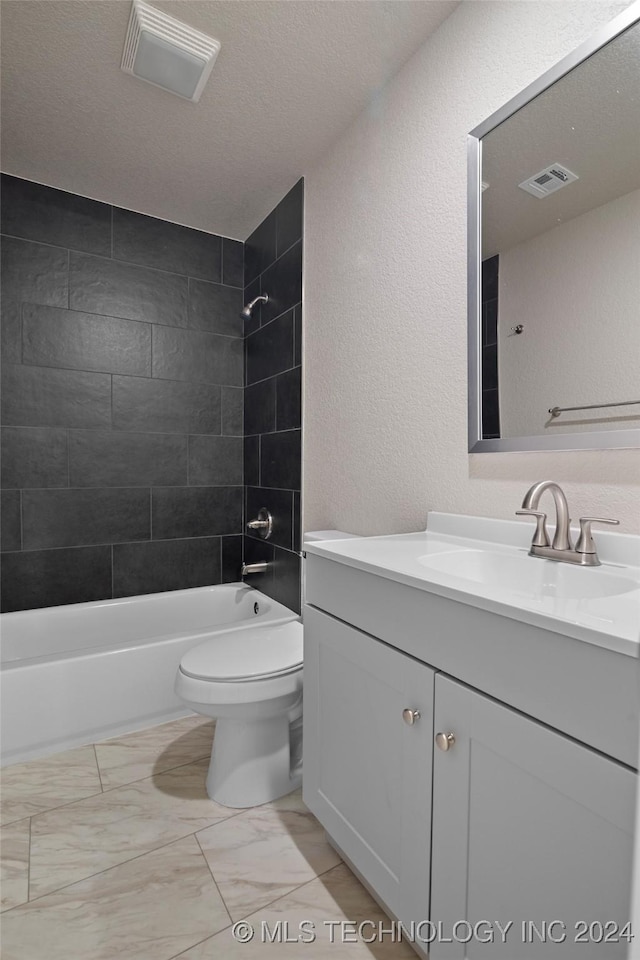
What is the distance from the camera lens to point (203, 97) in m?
1.82

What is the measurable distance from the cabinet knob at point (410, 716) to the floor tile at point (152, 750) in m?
1.19

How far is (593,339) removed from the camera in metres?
1.12

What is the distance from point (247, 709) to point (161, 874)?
431 mm

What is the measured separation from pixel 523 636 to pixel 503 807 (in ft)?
0.90

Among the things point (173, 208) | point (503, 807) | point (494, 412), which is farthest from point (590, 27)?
point (173, 208)

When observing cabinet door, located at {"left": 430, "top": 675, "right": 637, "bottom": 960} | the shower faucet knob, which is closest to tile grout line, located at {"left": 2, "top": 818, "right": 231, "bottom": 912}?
cabinet door, located at {"left": 430, "top": 675, "right": 637, "bottom": 960}

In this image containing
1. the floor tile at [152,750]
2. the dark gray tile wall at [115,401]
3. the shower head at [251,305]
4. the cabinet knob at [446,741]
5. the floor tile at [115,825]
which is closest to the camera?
the cabinet knob at [446,741]

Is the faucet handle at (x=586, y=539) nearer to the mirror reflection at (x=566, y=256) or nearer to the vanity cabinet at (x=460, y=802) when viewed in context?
the mirror reflection at (x=566, y=256)

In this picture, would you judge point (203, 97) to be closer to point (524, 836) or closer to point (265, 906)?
point (524, 836)

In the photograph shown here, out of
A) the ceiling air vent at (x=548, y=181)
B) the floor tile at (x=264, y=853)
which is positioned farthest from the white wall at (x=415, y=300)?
the floor tile at (x=264, y=853)

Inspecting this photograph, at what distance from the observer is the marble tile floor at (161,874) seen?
1105 millimetres

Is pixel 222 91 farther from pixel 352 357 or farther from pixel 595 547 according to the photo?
pixel 595 547

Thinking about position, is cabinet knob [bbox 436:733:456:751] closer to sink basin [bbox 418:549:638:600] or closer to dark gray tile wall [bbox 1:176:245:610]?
sink basin [bbox 418:549:638:600]

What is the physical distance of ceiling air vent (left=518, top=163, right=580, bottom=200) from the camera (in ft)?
3.92
